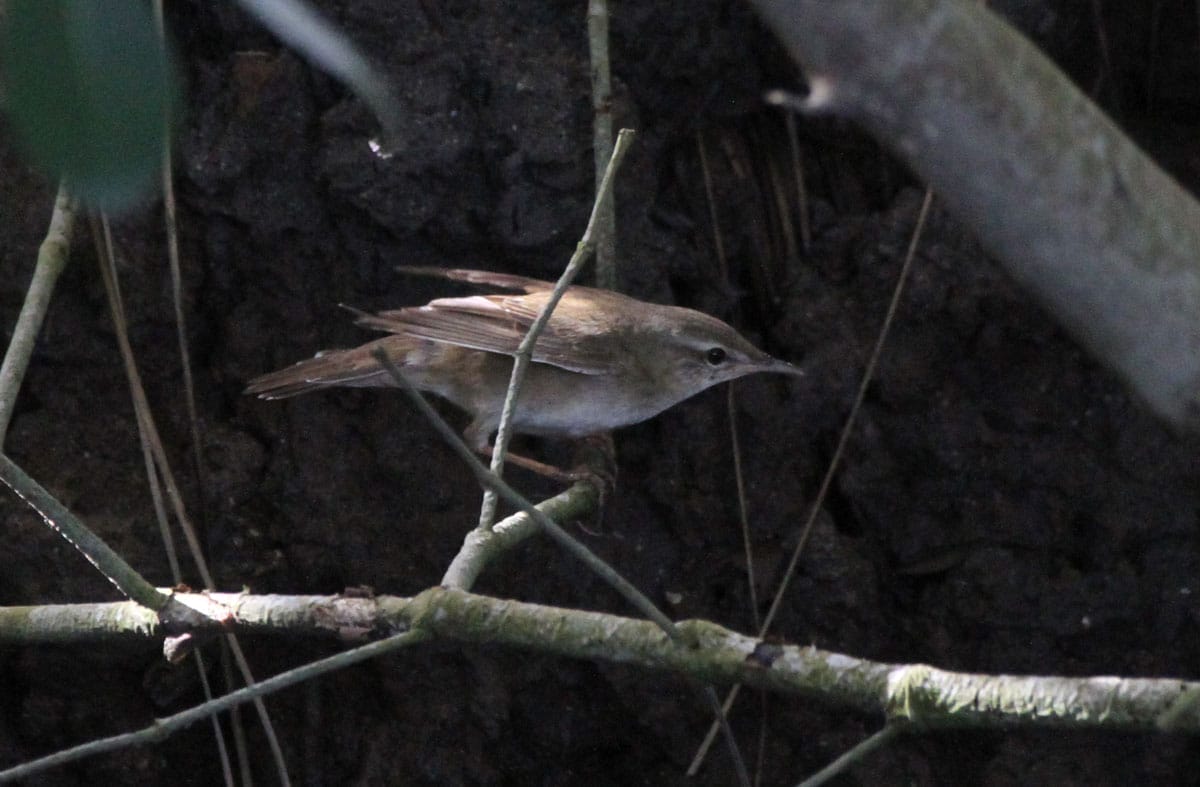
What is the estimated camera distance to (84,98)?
3.24 ft

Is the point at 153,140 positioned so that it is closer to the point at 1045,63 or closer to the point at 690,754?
the point at 1045,63

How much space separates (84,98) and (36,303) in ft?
8.30

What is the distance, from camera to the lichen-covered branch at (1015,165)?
118 cm

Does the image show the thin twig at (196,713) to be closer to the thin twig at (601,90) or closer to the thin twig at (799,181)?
the thin twig at (601,90)

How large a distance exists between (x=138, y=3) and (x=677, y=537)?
324cm

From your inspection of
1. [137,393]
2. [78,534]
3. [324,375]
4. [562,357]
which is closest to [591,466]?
[562,357]

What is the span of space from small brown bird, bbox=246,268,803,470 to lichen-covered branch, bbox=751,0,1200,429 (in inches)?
104

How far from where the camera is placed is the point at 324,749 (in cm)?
393

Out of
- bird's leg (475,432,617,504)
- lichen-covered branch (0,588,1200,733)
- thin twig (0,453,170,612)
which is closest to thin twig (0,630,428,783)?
lichen-covered branch (0,588,1200,733)

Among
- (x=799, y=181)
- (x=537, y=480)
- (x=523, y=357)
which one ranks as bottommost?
(x=537, y=480)

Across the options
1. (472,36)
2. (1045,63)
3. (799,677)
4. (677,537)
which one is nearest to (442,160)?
(472,36)

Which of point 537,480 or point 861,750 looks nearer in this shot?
point 861,750

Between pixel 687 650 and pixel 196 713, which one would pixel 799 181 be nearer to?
pixel 687 650

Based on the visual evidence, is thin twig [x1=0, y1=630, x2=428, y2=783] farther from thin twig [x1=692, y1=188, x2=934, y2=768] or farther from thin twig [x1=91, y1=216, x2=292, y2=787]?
thin twig [x1=692, y1=188, x2=934, y2=768]
